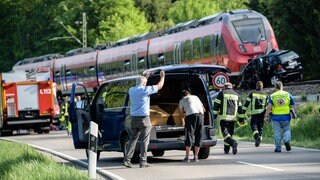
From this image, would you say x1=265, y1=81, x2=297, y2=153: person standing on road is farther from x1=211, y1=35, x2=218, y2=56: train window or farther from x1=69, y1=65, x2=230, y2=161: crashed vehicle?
x1=211, y1=35, x2=218, y2=56: train window

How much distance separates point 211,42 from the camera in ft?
132

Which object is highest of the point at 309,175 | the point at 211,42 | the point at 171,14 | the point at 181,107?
the point at 171,14

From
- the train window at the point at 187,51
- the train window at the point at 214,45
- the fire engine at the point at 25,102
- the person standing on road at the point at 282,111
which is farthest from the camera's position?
the train window at the point at 187,51

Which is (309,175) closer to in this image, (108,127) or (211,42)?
(108,127)

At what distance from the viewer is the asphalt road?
1430cm

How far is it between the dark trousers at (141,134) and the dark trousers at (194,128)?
42.3 inches

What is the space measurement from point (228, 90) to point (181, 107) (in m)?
2.53

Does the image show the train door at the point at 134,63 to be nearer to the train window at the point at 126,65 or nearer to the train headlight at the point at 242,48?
the train window at the point at 126,65

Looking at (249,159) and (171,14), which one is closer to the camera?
(249,159)

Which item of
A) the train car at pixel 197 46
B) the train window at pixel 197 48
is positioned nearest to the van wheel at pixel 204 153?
the train car at pixel 197 46

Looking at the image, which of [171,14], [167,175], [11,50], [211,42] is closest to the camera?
[167,175]

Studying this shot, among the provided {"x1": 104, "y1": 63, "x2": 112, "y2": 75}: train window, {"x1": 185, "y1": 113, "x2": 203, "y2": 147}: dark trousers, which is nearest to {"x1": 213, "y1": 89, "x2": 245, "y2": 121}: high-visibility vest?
{"x1": 185, "y1": 113, "x2": 203, "y2": 147}: dark trousers

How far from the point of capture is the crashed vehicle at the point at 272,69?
1473 inches

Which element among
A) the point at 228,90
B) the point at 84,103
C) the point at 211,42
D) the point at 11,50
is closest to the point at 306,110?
the point at 228,90
